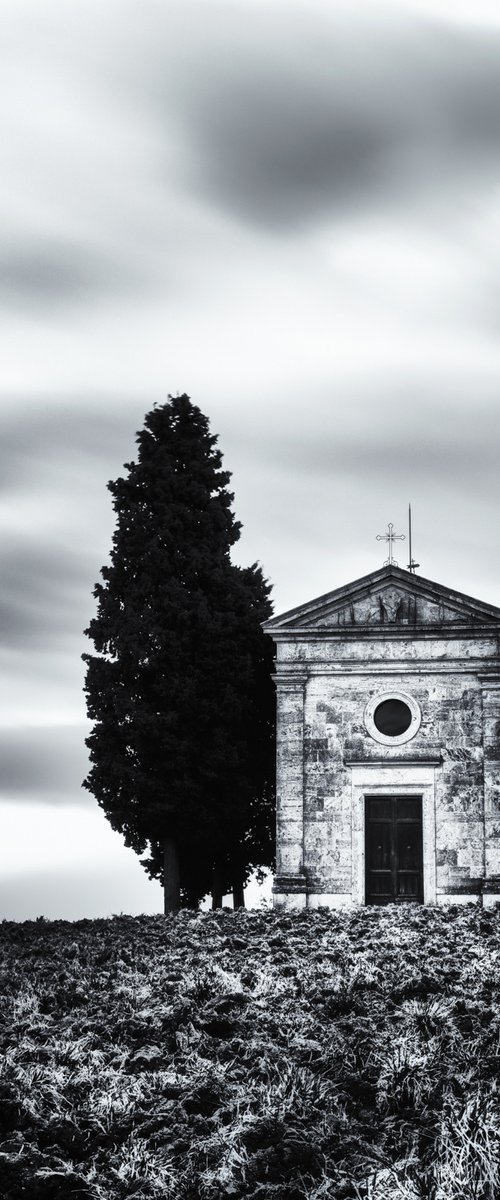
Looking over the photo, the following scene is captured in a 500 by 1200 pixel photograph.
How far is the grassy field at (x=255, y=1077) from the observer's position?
8.12 metres

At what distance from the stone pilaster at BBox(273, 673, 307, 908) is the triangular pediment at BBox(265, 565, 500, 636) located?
3.84 ft

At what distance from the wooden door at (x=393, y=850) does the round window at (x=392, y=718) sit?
1.15 m

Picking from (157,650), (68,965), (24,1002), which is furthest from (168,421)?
(24,1002)

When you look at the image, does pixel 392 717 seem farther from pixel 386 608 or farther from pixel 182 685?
pixel 182 685

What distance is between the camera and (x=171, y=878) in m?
28.1

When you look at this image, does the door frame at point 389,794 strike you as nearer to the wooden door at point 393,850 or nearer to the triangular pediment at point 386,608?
the wooden door at point 393,850

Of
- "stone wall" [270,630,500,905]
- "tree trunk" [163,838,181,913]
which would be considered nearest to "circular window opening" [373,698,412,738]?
"stone wall" [270,630,500,905]

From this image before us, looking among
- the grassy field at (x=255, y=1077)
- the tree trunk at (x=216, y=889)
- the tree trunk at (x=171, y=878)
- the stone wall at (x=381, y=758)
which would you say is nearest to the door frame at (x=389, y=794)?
the stone wall at (x=381, y=758)

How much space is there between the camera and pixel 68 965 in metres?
16.1

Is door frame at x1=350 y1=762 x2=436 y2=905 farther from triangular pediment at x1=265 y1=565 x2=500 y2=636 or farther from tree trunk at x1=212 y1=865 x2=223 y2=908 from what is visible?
tree trunk at x1=212 y1=865 x2=223 y2=908

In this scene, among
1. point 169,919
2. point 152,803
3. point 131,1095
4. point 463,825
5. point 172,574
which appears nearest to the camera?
point 131,1095

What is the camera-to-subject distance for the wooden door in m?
24.9

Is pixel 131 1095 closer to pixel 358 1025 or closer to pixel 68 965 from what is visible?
pixel 358 1025

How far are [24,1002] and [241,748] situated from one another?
15.1 metres
